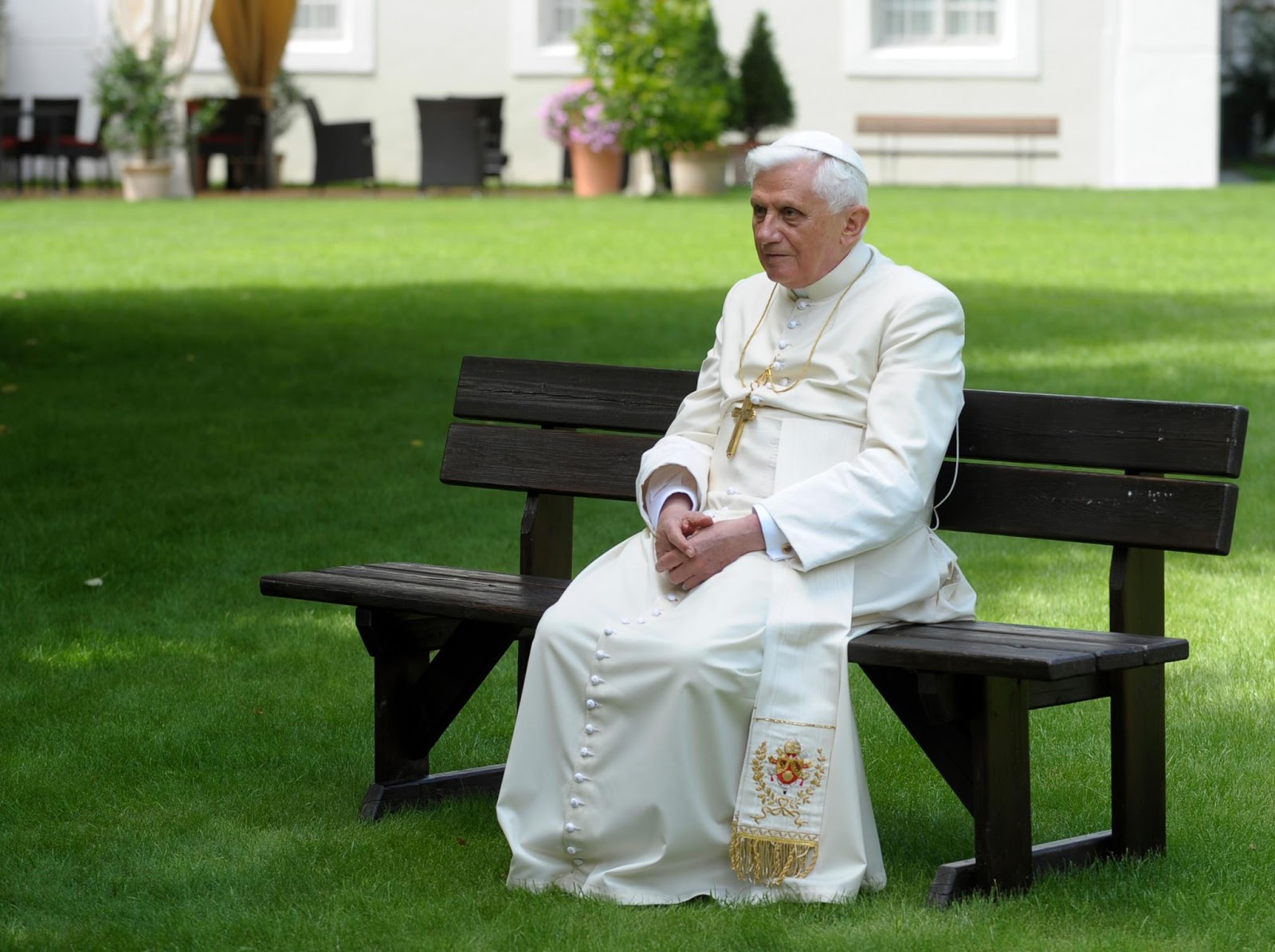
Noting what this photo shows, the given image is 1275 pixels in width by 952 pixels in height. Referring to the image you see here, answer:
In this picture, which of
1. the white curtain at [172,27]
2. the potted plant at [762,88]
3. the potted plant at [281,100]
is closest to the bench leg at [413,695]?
the white curtain at [172,27]

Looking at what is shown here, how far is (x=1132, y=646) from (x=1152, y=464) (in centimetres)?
43

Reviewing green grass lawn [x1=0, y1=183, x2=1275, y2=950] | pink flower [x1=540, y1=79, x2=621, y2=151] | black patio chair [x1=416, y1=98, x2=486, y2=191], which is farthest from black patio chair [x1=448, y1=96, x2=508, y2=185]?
green grass lawn [x1=0, y1=183, x2=1275, y2=950]

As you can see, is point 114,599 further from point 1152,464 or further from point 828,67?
point 828,67

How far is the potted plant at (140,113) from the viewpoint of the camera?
77.3 feet

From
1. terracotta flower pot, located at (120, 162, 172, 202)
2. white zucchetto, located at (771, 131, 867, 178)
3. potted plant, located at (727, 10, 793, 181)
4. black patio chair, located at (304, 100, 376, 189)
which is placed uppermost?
potted plant, located at (727, 10, 793, 181)

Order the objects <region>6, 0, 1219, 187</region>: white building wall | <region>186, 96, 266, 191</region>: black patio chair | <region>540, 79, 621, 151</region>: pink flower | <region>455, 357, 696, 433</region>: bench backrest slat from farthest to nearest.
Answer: <region>6, 0, 1219, 187</region>: white building wall, <region>186, 96, 266, 191</region>: black patio chair, <region>540, 79, 621, 151</region>: pink flower, <region>455, 357, 696, 433</region>: bench backrest slat

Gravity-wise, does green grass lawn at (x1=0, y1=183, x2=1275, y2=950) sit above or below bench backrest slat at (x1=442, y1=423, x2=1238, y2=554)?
below

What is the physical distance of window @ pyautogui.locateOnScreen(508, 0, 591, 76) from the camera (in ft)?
97.0

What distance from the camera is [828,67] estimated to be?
29.2 meters

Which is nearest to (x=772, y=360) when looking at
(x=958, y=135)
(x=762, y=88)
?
(x=762, y=88)

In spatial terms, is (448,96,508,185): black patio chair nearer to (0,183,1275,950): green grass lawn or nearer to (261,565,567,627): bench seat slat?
(0,183,1275,950): green grass lawn

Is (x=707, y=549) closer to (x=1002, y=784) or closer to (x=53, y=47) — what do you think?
(x=1002, y=784)

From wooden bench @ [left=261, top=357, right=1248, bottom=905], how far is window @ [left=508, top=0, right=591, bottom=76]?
83.1 feet

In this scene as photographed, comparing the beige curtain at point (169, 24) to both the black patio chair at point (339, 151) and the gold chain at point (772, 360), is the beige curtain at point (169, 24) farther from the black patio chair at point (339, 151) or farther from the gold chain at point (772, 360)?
the gold chain at point (772, 360)
